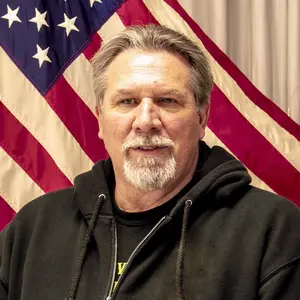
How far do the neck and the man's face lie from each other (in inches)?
1.2

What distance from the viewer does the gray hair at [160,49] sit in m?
1.33

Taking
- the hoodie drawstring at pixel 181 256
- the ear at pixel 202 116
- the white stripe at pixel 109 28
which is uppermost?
the white stripe at pixel 109 28

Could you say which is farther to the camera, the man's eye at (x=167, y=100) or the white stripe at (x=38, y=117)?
the white stripe at (x=38, y=117)

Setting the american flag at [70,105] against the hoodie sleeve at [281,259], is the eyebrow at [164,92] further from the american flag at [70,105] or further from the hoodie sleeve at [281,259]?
the american flag at [70,105]

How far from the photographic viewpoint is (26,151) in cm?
191

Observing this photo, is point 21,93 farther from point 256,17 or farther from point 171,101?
point 256,17

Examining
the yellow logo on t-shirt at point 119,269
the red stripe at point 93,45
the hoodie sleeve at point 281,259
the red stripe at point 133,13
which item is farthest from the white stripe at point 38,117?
the hoodie sleeve at point 281,259

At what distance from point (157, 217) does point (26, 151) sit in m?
0.76

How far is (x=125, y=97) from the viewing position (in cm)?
129

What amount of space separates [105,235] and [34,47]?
0.85 meters

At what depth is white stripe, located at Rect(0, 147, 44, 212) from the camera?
1897 millimetres

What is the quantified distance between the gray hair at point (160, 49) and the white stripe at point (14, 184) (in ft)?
2.08

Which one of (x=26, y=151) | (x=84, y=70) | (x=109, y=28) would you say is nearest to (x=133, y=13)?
(x=109, y=28)

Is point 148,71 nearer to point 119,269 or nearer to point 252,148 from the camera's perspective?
point 119,269
